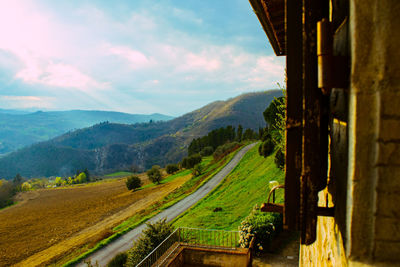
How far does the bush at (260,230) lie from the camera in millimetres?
11398

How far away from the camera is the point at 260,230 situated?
1147 cm

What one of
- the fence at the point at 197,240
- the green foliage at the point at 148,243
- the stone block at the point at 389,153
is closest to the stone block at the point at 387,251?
the stone block at the point at 389,153

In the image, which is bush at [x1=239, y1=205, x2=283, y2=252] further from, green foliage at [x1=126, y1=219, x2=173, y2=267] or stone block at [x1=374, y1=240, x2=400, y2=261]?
stone block at [x1=374, y1=240, x2=400, y2=261]

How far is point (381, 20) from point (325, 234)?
2274mm

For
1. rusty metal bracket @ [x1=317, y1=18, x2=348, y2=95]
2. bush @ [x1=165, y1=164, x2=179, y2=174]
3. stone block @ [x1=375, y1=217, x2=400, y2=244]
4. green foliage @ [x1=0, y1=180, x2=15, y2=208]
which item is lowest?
green foliage @ [x1=0, y1=180, x2=15, y2=208]

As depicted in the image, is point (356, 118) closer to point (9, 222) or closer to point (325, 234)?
point (325, 234)

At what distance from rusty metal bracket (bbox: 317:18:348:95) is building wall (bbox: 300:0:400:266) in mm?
86

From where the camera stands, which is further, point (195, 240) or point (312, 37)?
point (195, 240)

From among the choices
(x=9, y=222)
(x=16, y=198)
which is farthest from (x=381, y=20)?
(x=16, y=198)

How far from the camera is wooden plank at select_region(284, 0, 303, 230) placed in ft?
6.23

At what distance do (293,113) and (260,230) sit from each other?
1085 centimetres

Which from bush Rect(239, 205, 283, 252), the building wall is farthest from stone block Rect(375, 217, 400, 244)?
bush Rect(239, 205, 283, 252)

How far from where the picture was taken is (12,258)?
27.8m

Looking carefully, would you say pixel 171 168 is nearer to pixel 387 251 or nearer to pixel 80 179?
pixel 80 179
